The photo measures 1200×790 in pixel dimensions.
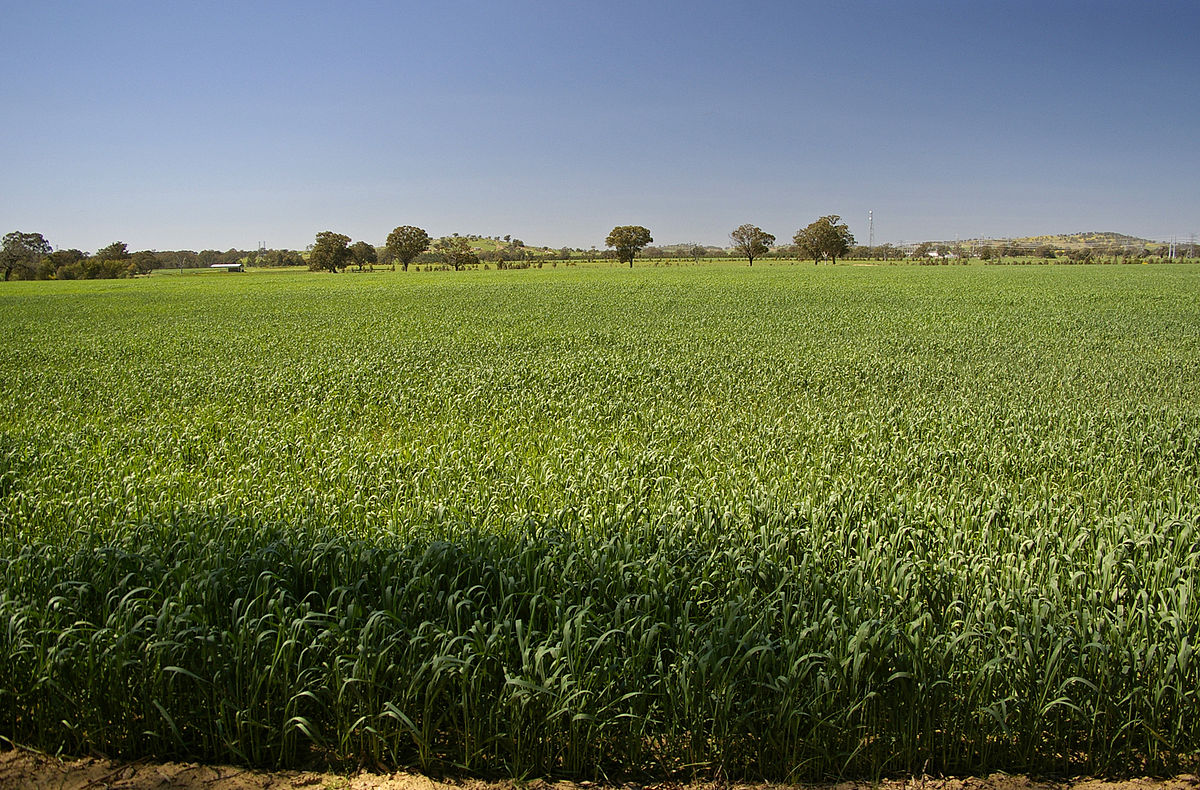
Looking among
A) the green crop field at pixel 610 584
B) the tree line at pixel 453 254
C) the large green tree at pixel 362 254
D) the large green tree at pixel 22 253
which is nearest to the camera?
the green crop field at pixel 610 584

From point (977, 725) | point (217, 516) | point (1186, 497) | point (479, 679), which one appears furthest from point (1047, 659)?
point (217, 516)

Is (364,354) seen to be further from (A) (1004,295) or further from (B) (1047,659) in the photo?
(A) (1004,295)

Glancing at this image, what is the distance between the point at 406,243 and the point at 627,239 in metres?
43.5

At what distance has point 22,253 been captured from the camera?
111562 millimetres

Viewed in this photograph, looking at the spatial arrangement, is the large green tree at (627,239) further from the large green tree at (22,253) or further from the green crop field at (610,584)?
the green crop field at (610,584)

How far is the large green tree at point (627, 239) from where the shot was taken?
141750 millimetres

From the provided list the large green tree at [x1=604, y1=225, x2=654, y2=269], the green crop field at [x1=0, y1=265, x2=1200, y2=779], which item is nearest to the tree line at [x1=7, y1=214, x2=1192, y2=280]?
the large green tree at [x1=604, y1=225, x2=654, y2=269]

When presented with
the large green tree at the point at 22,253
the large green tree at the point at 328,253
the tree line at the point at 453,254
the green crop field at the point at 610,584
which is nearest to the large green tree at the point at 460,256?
the tree line at the point at 453,254

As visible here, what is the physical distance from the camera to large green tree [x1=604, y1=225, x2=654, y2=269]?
142m

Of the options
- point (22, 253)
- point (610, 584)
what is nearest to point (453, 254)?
point (22, 253)

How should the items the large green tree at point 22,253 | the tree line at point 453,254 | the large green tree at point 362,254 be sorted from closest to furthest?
the large green tree at point 22,253 → the tree line at point 453,254 → the large green tree at point 362,254

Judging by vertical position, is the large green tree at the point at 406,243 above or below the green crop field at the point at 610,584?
above

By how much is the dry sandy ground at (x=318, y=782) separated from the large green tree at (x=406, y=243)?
141m

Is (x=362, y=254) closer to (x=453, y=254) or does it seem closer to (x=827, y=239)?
(x=453, y=254)
